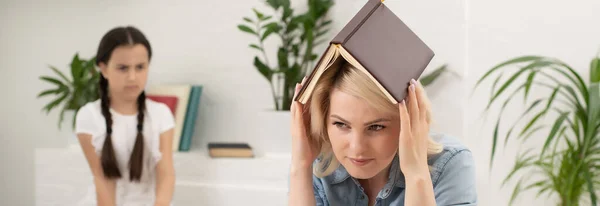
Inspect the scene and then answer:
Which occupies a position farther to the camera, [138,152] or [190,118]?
[190,118]

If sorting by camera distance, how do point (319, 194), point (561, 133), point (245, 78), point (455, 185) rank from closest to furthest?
point (455, 185) → point (319, 194) → point (561, 133) → point (245, 78)

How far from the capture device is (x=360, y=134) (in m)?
1.13

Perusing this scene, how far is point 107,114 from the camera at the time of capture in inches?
117

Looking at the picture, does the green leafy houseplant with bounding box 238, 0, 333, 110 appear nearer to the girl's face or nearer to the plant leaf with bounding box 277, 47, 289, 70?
the plant leaf with bounding box 277, 47, 289, 70

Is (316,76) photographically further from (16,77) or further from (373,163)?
(16,77)

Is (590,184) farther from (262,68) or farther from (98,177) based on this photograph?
(98,177)

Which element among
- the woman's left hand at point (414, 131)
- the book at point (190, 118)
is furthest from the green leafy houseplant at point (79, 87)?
the woman's left hand at point (414, 131)

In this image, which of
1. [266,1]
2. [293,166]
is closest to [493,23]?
[266,1]

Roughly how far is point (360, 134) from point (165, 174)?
204 cm

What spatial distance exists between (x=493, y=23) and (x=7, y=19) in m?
2.41

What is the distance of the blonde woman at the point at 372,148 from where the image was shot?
1.11 meters

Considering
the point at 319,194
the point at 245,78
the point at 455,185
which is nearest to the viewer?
the point at 455,185

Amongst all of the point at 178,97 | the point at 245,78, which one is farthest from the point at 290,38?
the point at 178,97

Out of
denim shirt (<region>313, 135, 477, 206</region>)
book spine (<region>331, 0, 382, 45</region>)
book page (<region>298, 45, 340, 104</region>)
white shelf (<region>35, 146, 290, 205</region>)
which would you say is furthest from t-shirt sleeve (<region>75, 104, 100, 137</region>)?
book spine (<region>331, 0, 382, 45</region>)
